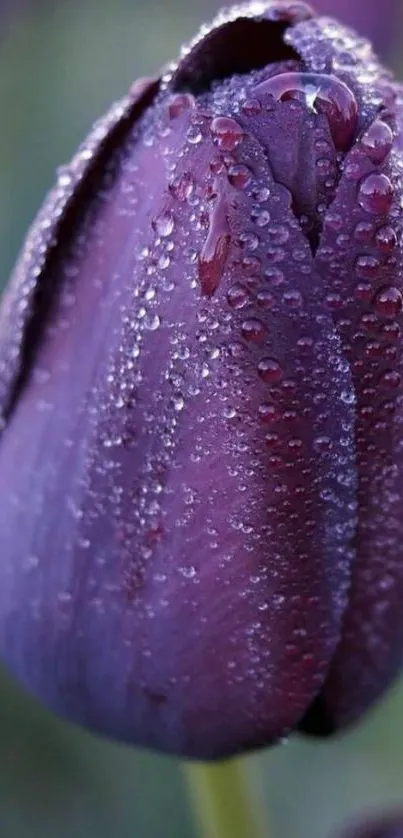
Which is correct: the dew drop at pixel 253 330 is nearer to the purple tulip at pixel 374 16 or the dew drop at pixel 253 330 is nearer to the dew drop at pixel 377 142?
the dew drop at pixel 377 142

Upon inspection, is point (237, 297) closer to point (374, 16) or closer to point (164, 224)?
point (164, 224)

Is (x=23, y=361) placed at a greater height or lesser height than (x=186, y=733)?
greater

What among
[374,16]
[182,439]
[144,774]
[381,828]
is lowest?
[144,774]

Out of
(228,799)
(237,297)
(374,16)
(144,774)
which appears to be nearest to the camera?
(237,297)

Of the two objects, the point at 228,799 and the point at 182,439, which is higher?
the point at 182,439

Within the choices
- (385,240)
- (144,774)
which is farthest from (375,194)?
(144,774)

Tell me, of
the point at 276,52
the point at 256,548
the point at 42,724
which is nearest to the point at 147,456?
the point at 256,548

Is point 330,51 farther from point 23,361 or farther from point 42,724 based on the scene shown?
point 42,724
